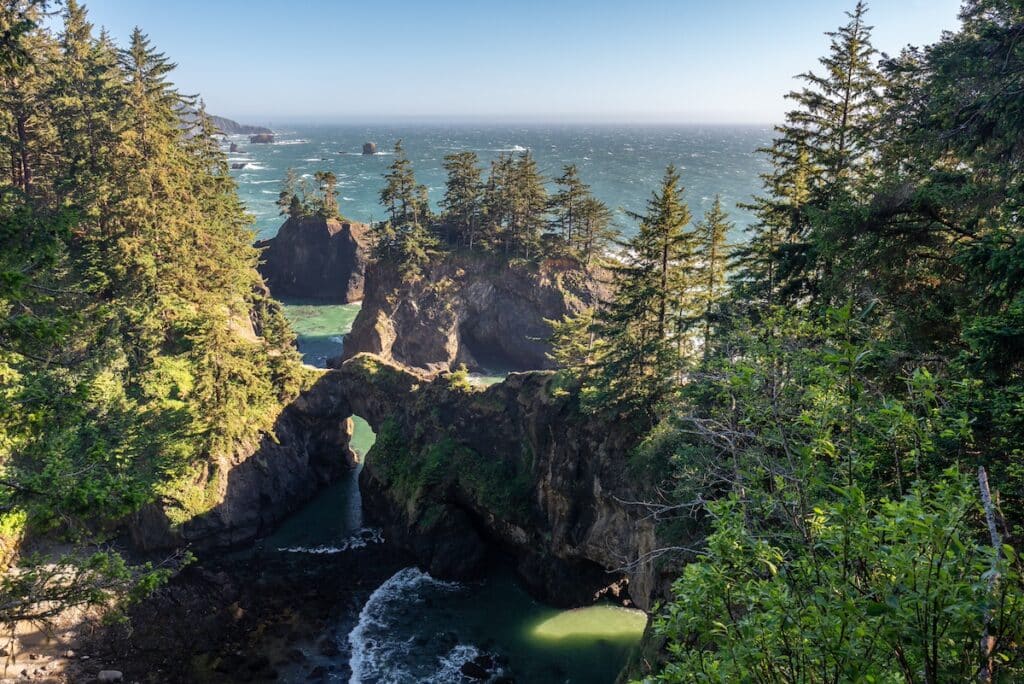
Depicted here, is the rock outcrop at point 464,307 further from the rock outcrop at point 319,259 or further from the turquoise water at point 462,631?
the turquoise water at point 462,631

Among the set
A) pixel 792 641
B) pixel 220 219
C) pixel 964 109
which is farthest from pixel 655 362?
pixel 220 219

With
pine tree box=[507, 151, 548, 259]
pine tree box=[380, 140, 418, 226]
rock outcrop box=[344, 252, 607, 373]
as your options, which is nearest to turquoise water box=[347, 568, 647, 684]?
rock outcrop box=[344, 252, 607, 373]

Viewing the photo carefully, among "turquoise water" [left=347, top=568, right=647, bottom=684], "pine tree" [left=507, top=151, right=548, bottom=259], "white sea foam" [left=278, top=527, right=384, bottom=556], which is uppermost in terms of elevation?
"pine tree" [left=507, top=151, right=548, bottom=259]

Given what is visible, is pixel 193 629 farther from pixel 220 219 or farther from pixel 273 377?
pixel 220 219

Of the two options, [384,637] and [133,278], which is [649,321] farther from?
[133,278]

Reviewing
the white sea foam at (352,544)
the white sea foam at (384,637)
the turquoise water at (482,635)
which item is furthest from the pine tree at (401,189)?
the turquoise water at (482,635)

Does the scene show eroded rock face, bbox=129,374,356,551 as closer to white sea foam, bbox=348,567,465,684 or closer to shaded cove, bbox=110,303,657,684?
shaded cove, bbox=110,303,657,684
